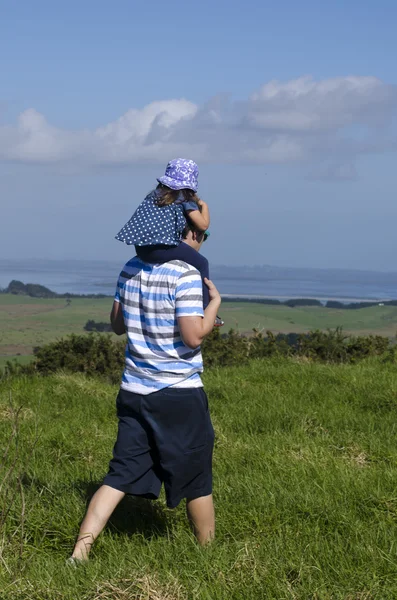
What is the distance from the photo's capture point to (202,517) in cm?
423

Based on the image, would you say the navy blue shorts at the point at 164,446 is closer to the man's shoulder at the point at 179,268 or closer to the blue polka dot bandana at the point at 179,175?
the man's shoulder at the point at 179,268

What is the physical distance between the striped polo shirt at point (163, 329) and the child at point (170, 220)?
0.07 metres

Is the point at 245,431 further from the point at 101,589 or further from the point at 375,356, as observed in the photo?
the point at 375,356

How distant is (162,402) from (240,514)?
94 cm

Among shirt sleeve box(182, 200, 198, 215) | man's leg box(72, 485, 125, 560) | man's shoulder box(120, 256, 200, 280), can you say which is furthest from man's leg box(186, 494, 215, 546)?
shirt sleeve box(182, 200, 198, 215)

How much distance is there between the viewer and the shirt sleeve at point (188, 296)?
159 inches

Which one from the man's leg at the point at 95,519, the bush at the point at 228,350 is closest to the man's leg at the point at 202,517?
the man's leg at the point at 95,519

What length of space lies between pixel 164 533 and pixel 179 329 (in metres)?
1.25

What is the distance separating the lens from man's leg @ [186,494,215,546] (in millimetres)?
4215

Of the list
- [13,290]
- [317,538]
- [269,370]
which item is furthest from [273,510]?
[13,290]

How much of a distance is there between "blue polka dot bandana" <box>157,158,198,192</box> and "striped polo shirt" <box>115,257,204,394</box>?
0.41m

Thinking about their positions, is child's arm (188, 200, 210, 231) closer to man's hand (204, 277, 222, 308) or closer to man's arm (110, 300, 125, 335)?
man's hand (204, 277, 222, 308)

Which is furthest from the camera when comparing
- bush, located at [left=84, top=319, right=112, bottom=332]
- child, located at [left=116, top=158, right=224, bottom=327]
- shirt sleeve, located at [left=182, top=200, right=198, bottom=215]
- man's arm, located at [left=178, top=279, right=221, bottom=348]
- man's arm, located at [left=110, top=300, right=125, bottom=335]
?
bush, located at [left=84, top=319, right=112, bottom=332]

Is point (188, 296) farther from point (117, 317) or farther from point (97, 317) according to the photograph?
point (97, 317)
